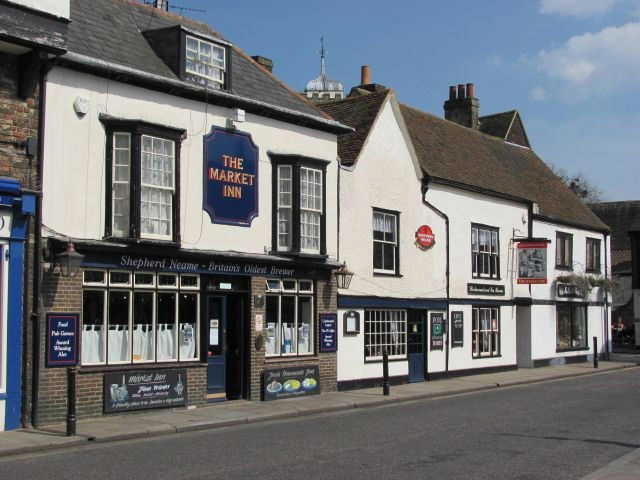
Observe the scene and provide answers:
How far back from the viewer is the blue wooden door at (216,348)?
709 inches

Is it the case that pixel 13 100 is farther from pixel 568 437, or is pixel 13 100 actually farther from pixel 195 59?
pixel 568 437

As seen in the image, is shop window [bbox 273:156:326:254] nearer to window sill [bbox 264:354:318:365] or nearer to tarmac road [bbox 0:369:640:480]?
window sill [bbox 264:354:318:365]

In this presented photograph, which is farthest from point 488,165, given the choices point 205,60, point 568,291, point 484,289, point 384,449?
point 384,449

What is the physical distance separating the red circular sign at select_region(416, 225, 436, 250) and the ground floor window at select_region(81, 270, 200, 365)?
8730 millimetres

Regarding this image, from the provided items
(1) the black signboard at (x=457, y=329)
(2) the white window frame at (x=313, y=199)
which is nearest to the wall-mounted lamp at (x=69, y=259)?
(2) the white window frame at (x=313, y=199)

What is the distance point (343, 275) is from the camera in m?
21.0

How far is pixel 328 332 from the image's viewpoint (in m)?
20.6

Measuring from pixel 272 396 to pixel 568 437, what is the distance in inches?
300

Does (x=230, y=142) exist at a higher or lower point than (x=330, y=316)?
higher

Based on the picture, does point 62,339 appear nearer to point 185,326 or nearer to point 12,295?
point 12,295

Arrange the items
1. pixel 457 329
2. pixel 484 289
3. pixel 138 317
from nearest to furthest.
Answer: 1. pixel 138 317
2. pixel 457 329
3. pixel 484 289

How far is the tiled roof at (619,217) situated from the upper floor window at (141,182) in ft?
149

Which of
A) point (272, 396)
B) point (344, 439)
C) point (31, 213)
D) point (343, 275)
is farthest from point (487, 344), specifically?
point (31, 213)

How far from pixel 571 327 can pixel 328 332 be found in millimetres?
16324
